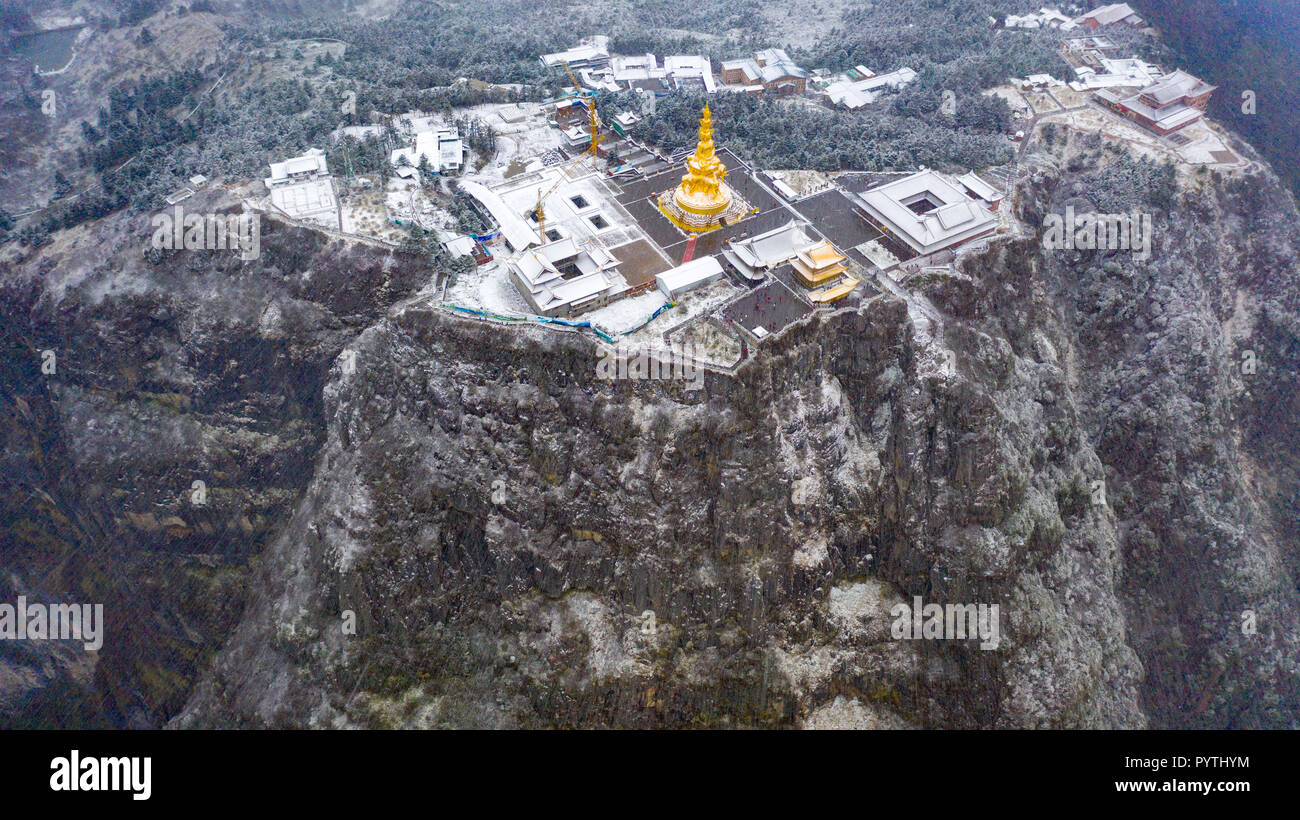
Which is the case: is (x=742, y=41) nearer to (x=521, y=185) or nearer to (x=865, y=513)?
(x=521, y=185)

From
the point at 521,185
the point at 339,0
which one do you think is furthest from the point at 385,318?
the point at 339,0

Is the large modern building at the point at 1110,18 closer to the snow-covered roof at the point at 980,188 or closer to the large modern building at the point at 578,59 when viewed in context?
the snow-covered roof at the point at 980,188

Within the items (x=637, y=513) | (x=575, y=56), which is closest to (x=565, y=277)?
(x=637, y=513)

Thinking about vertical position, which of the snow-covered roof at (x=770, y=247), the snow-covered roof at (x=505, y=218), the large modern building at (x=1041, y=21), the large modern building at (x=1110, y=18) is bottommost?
the snow-covered roof at (x=505, y=218)

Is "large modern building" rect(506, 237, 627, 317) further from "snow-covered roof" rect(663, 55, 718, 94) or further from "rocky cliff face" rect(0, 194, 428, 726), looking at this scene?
"snow-covered roof" rect(663, 55, 718, 94)

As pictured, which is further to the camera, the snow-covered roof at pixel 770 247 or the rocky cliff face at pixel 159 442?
the rocky cliff face at pixel 159 442

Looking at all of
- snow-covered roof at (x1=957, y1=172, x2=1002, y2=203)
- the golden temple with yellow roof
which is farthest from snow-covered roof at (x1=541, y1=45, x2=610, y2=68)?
snow-covered roof at (x1=957, y1=172, x2=1002, y2=203)

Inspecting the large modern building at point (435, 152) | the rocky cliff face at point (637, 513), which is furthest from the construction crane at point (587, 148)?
the rocky cliff face at point (637, 513)
